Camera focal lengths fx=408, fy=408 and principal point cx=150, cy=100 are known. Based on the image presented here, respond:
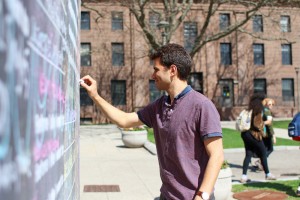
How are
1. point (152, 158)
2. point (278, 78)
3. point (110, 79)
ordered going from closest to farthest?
point (152, 158)
point (110, 79)
point (278, 78)

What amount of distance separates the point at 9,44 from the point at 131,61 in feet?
124

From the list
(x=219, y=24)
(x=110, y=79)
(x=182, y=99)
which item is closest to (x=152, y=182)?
(x=182, y=99)

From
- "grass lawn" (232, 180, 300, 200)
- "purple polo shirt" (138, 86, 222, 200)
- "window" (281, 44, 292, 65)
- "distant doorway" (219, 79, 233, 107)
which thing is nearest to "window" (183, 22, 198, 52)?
"distant doorway" (219, 79, 233, 107)

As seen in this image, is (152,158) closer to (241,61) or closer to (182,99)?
(182,99)

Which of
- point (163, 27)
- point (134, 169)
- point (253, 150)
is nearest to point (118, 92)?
point (163, 27)

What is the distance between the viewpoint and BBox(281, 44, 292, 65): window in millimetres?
42062

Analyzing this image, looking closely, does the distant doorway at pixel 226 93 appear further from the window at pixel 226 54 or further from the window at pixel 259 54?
the window at pixel 259 54

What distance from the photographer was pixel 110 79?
126ft

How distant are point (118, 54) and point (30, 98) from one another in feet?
125

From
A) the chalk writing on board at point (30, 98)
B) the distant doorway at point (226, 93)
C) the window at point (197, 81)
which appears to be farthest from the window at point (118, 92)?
the chalk writing on board at point (30, 98)

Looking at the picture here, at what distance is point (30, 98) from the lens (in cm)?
111

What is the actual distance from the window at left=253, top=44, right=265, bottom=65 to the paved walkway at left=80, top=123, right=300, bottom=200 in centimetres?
2822

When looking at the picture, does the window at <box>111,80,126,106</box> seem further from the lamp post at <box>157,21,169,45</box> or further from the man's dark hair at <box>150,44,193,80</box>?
the man's dark hair at <box>150,44,193,80</box>

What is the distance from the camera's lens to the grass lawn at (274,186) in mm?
7562
